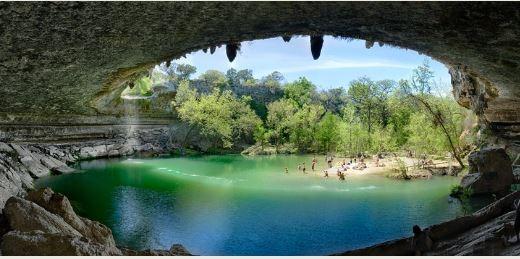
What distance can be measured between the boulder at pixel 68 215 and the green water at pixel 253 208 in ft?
15.3

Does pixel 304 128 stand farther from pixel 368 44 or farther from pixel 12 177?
pixel 368 44

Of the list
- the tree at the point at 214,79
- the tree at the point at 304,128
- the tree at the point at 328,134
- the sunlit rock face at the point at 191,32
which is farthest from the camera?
the tree at the point at 214,79

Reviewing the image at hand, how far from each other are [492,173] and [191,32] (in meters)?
19.9

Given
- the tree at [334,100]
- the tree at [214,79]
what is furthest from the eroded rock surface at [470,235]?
the tree at [334,100]

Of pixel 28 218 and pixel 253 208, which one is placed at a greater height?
pixel 28 218

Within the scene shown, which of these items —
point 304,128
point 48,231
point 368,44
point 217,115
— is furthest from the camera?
point 304,128

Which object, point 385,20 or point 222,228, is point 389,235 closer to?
point 222,228

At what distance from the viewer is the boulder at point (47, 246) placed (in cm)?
564

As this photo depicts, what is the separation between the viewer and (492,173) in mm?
20562

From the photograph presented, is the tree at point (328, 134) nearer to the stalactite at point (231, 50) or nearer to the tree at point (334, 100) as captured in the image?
the tree at point (334, 100)

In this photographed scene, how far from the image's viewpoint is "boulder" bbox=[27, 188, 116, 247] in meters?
8.99

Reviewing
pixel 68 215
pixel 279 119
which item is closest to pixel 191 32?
pixel 68 215

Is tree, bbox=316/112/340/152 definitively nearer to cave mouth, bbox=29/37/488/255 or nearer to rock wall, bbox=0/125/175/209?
cave mouth, bbox=29/37/488/255

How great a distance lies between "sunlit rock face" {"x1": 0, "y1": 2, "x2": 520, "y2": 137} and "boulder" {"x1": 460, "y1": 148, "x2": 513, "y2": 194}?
12.6 metres
